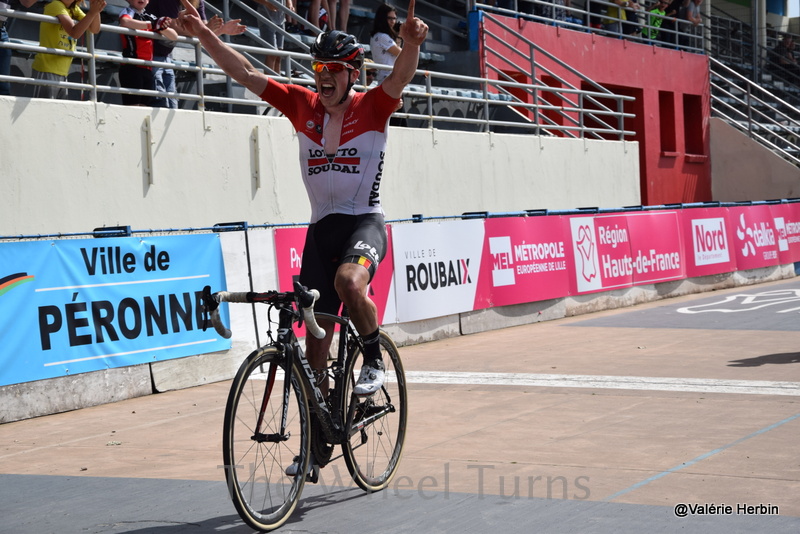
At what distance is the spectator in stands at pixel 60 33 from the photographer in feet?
38.3

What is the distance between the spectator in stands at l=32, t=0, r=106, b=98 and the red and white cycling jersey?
20.8 feet

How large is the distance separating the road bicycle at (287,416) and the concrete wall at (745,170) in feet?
88.0

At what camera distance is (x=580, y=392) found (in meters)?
9.42

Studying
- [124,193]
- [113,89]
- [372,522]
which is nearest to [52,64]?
[113,89]

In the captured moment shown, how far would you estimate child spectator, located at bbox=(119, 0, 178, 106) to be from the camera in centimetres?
1284

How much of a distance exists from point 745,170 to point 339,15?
1593 cm

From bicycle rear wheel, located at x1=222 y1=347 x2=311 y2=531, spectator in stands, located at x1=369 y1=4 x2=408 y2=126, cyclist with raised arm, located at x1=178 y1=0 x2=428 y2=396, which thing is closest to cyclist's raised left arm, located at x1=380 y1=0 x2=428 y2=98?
cyclist with raised arm, located at x1=178 y1=0 x2=428 y2=396

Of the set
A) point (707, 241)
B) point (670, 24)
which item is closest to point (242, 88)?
point (707, 241)

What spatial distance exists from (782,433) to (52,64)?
8.51 metres

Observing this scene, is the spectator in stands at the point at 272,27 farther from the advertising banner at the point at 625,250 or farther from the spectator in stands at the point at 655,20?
the spectator in stands at the point at 655,20

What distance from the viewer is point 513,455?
A: 6965 mm

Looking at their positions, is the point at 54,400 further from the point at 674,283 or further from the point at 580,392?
the point at 674,283

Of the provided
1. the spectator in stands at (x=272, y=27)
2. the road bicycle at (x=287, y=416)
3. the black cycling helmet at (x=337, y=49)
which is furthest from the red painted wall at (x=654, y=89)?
the road bicycle at (x=287, y=416)

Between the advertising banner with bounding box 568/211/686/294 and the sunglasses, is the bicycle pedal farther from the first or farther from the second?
the advertising banner with bounding box 568/211/686/294
